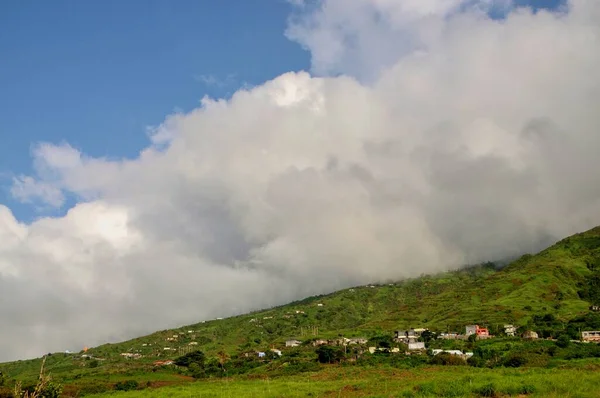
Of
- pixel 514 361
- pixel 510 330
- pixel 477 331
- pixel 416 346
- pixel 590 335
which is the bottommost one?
pixel 590 335

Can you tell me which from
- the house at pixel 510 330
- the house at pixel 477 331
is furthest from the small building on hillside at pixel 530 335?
the house at pixel 477 331

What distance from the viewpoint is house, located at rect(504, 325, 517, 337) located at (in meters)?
137

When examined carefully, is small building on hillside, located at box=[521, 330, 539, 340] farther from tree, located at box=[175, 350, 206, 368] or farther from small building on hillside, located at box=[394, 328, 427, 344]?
tree, located at box=[175, 350, 206, 368]

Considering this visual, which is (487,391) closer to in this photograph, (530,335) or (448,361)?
(448,361)

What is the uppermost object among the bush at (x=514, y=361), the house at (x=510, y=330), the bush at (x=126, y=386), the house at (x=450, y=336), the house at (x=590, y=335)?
the bush at (x=126, y=386)

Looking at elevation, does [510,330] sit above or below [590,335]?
above

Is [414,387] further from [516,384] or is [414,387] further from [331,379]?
[331,379]

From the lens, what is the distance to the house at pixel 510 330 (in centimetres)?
13712

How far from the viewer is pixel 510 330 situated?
14025 centimetres

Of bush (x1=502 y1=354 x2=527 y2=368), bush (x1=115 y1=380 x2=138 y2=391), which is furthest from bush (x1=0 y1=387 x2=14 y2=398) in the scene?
bush (x1=502 y1=354 x2=527 y2=368)

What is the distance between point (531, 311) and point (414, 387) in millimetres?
156196

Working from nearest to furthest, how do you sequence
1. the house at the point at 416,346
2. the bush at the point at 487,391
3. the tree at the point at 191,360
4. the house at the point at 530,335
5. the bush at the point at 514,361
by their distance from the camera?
the bush at the point at 487,391, the bush at the point at 514,361, the tree at the point at 191,360, the house at the point at 530,335, the house at the point at 416,346

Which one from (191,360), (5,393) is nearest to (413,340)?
(191,360)

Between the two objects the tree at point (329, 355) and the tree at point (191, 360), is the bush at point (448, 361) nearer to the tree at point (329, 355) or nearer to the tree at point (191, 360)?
the tree at point (329, 355)
